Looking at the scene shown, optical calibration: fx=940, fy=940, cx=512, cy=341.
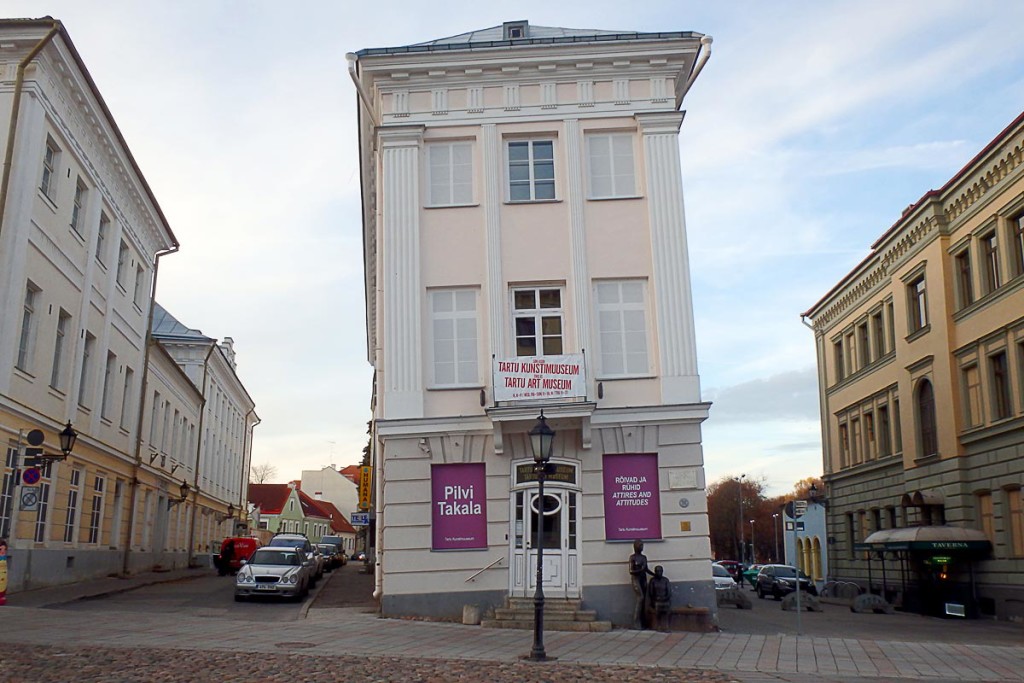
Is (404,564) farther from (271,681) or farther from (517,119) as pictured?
(517,119)

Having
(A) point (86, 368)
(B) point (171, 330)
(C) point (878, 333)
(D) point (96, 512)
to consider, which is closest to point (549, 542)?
(A) point (86, 368)

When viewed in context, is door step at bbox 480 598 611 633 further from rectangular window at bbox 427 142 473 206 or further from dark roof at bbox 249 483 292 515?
Result: dark roof at bbox 249 483 292 515

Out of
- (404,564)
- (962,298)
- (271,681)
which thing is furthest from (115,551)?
(962,298)

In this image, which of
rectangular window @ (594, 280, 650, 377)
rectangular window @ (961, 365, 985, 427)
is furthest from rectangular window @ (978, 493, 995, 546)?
rectangular window @ (594, 280, 650, 377)

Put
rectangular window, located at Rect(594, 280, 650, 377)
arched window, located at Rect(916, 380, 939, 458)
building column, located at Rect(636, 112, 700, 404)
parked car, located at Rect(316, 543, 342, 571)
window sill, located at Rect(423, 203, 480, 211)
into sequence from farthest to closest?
parked car, located at Rect(316, 543, 342, 571)
arched window, located at Rect(916, 380, 939, 458)
window sill, located at Rect(423, 203, 480, 211)
rectangular window, located at Rect(594, 280, 650, 377)
building column, located at Rect(636, 112, 700, 404)

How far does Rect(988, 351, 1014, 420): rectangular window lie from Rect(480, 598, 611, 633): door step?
50.0 feet

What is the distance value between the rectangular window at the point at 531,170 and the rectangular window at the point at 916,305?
17411 mm

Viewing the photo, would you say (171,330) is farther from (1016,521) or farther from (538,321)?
(1016,521)

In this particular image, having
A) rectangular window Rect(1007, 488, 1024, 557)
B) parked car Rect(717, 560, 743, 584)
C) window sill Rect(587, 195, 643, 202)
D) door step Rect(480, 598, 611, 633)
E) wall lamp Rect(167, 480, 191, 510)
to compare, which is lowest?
parked car Rect(717, 560, 743, 584)

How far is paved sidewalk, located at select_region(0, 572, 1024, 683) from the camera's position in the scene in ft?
39.8

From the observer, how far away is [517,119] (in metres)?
19.9

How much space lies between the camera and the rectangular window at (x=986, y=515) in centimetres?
2659

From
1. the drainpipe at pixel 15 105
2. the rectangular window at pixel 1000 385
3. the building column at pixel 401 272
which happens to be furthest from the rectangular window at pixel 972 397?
the drainpipe at pixel 15 105

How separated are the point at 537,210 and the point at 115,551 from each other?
19.5m
